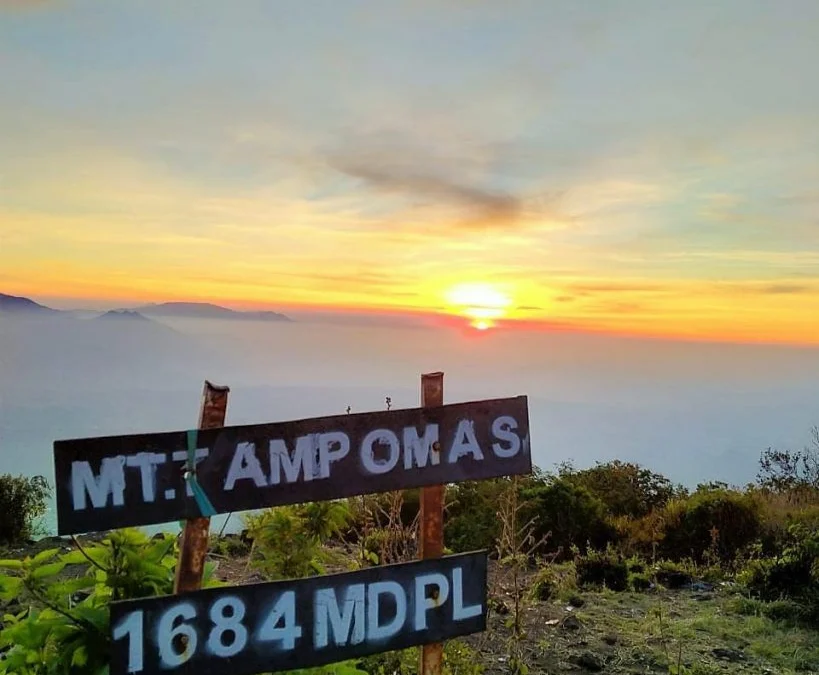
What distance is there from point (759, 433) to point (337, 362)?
131376mm

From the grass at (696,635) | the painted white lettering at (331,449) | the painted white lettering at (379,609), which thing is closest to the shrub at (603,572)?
the grass at (696,635)

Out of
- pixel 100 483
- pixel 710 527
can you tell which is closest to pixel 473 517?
pixel 710 527

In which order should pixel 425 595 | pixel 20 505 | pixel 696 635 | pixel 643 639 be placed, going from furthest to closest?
pixel 20 505
pixel 696 635
pixel 643 639
pixel 425 595

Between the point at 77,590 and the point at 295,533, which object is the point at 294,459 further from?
the point at 77,590

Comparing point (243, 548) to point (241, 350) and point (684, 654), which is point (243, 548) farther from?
point (241, 350)

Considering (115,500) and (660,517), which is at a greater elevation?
(115,500)

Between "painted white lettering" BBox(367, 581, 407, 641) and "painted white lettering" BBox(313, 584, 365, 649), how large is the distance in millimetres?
40

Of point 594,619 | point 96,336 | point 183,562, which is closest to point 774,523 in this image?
point 594,619

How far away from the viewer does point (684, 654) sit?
5.85 metres

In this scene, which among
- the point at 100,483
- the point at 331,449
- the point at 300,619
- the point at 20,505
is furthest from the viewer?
the point at 20,505

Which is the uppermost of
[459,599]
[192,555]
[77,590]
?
[192,555]

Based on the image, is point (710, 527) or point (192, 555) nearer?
point (192, 555)

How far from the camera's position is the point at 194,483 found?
10.0ft

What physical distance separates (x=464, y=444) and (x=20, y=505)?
28.5ft
